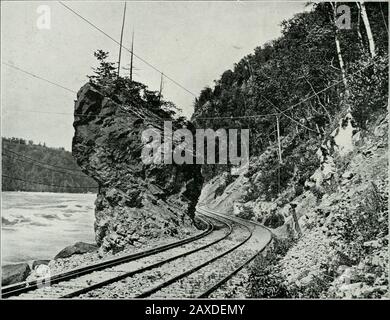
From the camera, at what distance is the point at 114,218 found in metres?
17.7

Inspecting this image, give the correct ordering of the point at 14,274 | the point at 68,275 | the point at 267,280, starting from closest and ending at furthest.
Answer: the point at 267,280
the point at 68,275
the point at 14,274

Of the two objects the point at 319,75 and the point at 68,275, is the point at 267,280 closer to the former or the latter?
the point at 68,275

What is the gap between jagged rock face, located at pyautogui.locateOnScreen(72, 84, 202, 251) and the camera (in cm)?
1725

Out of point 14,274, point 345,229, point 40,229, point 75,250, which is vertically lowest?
point 40,229

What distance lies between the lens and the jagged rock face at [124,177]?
1725cm

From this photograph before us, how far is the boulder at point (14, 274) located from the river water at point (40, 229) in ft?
34.3

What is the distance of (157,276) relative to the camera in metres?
9.34

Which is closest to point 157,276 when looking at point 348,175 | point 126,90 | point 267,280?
point 267,280

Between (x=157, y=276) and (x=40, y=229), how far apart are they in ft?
97.6

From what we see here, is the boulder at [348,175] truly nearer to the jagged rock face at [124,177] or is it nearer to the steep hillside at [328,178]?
the steep hillside at [328,178]

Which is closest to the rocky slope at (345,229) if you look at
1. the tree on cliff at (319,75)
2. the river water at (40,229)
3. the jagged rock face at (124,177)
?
the tree on cliff at (319,75)

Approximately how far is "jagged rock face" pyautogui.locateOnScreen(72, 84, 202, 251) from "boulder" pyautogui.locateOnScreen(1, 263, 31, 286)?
11.7ft

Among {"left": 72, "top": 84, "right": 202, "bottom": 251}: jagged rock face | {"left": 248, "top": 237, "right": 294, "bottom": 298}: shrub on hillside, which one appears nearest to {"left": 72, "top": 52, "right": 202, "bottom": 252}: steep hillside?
{"left": 72, "top": 84, "right": 202, "bottom": 251}: jagged rock face
